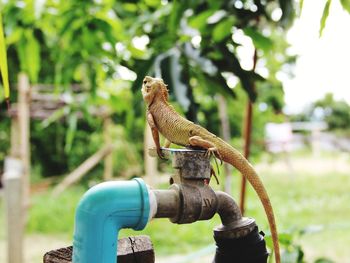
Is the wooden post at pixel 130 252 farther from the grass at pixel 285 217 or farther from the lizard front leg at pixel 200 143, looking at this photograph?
the grass at pixel 285 217

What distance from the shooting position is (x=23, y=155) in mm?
4215

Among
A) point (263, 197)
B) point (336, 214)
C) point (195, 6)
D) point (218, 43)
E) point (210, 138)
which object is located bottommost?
point (336, 214)

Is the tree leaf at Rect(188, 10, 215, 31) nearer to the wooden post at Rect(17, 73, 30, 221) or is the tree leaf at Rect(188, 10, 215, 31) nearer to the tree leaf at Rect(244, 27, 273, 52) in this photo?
the tree leaf at Rect(244, 27, 273, 52)

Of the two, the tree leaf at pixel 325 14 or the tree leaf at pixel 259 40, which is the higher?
the tree leaf at pixel 259 40

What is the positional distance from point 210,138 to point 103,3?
93cm

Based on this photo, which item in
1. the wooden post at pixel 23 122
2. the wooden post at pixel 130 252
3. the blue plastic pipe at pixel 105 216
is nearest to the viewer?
the blue plastic pipe at pixel 105 216

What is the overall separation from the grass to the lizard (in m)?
2.11

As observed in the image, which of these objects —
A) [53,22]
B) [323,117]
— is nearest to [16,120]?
[53,22]

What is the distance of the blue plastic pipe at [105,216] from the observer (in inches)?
23.7

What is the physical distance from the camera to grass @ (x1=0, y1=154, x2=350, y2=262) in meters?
4.47

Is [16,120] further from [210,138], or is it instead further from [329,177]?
[329,177]

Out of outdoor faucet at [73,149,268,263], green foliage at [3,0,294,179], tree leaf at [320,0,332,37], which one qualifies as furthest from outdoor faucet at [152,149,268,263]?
green foliage at [3,0,294,179]

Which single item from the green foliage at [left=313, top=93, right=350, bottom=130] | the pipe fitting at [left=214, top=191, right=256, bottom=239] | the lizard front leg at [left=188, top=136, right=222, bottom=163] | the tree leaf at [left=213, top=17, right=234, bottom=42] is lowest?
the pipe fitting at [left=214, top=191, right=256, bottom=239]

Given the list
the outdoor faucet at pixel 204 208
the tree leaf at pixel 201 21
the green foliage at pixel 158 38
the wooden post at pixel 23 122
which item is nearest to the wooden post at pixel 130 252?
the outdoor faucet at pixel 204 208
